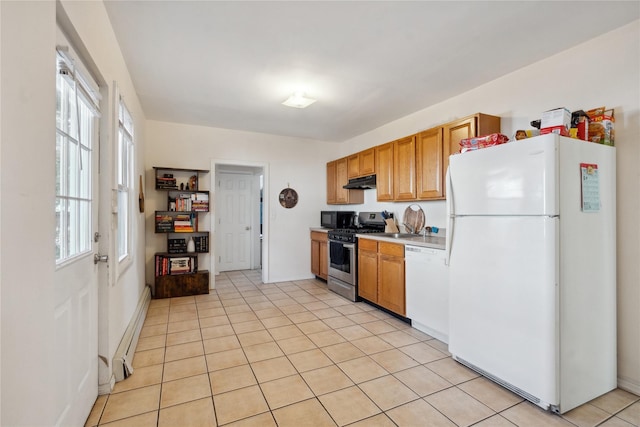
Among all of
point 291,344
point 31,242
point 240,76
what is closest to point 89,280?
point 31,242

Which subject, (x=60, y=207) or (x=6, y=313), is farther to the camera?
(x=60, y=207)

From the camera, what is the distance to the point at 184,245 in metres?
4.40

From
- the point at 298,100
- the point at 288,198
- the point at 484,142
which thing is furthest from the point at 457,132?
the point at 288,198

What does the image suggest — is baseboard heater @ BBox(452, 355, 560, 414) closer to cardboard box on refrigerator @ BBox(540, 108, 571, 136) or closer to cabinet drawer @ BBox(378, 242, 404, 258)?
cabinet drawer @ BBox(378, 242, 404, 258)

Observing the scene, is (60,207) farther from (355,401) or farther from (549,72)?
(549,72)

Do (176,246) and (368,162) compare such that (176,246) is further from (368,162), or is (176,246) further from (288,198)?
(368,162)

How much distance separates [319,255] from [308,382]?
2999mm

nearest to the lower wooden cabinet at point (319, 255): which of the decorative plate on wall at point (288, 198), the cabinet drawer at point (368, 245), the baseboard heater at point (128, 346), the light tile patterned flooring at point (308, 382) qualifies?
the decorative plate on wall at point (288, 198)

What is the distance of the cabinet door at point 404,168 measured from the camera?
356cm

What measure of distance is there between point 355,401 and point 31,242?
1.85 m

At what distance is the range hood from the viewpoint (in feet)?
14.2

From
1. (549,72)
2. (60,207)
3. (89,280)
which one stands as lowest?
(89,280)

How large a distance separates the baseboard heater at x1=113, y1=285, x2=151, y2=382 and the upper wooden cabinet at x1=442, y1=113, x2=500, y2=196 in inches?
126

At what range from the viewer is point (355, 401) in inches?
76.0
